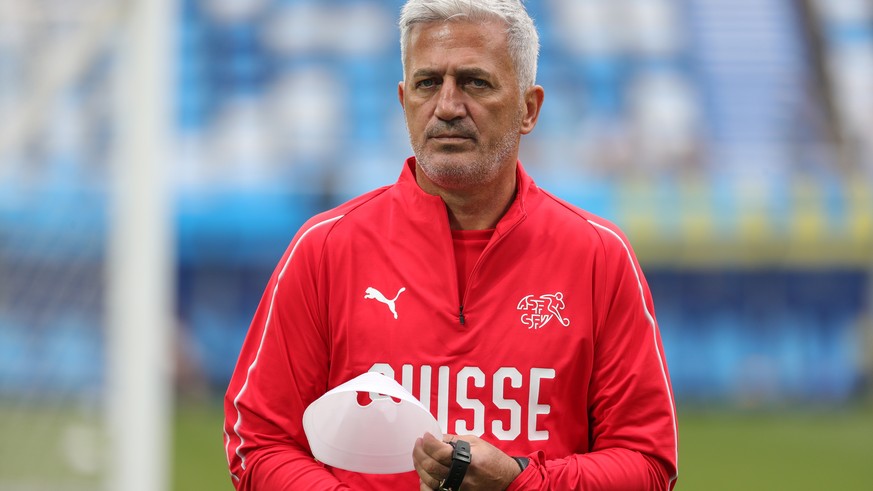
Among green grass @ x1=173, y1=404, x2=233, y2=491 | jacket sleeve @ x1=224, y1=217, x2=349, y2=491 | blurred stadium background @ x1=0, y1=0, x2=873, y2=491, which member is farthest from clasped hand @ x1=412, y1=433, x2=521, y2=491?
green grass @ x1=173, y1=404, x2=233, y2=491

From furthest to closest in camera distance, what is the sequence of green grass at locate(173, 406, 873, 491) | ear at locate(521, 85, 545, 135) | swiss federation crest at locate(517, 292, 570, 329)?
green grass at locate(173, 406, 873, 491)
ear at locate(521, 85, 545, 135)
swiss federation crest at locate(517, 292, 570, 329)

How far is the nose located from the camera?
225 centimetres

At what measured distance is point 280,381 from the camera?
7.50ft

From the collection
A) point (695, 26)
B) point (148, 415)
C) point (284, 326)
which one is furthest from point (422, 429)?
point (695, 26)

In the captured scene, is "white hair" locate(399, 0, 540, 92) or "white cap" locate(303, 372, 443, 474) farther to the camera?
"white hair" locate(399, 0, 540, 92)

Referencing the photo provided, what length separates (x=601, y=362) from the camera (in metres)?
2.32

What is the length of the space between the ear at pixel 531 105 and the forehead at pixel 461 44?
14 centimetres

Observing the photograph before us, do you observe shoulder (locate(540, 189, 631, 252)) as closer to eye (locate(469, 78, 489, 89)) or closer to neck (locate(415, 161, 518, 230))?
neck (locate(415, 161, 518, 230))

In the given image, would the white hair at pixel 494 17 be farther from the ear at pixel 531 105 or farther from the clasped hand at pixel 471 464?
the clasped hand at pixel 471 464

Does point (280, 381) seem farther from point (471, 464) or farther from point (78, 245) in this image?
point (78, 245)

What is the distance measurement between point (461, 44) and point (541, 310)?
1.60 ft

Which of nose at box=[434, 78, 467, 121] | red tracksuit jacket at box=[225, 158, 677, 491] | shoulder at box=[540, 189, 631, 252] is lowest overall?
red tracksuit jacket at box=[225, 158, 677, 491]

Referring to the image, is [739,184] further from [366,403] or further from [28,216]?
[366,403]

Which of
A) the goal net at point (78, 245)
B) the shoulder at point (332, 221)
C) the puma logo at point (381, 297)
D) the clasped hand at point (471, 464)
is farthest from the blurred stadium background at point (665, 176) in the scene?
the clasped hand at point (471, 464)
